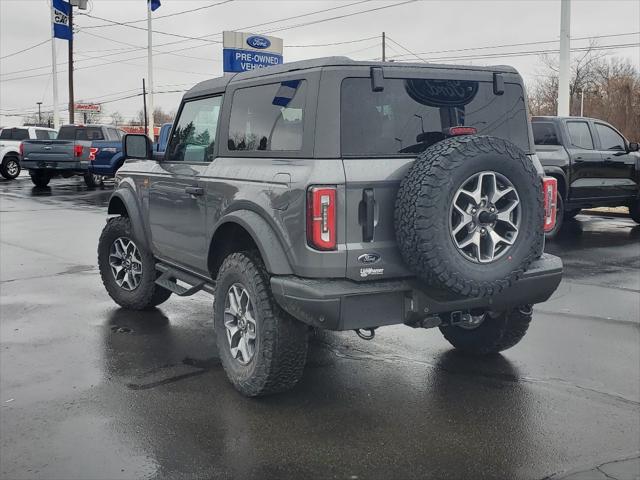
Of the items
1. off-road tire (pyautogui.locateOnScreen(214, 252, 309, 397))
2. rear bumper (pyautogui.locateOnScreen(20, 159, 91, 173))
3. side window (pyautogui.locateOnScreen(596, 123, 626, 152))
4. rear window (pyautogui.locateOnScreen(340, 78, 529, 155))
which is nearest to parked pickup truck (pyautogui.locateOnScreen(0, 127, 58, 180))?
rear bumper (pyautogui.locateOnScreen(20, 159, 91, 173))

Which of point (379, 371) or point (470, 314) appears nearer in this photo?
point (470, 314)

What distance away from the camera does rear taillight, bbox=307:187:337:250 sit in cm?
375

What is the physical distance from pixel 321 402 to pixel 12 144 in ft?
82.0

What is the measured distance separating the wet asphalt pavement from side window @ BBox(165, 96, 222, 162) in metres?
1.53

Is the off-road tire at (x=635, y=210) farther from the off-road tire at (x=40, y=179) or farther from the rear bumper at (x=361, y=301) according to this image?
the off-road tire at (x=40, y=179)

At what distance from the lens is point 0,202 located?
1802 cm

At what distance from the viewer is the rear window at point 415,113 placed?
3973 mm

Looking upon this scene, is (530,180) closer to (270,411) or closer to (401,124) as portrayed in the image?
(401,124)

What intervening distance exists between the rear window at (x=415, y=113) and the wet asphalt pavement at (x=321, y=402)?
1614 mm

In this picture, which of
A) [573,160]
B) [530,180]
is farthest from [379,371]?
[573,160]

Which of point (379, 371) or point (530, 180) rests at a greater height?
point (530, 180)

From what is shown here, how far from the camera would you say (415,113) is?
4.15m

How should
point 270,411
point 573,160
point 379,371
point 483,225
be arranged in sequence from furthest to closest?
point 573,160
point 379,371
point 270,411
point 483,225

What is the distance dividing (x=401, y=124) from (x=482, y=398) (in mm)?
1814
